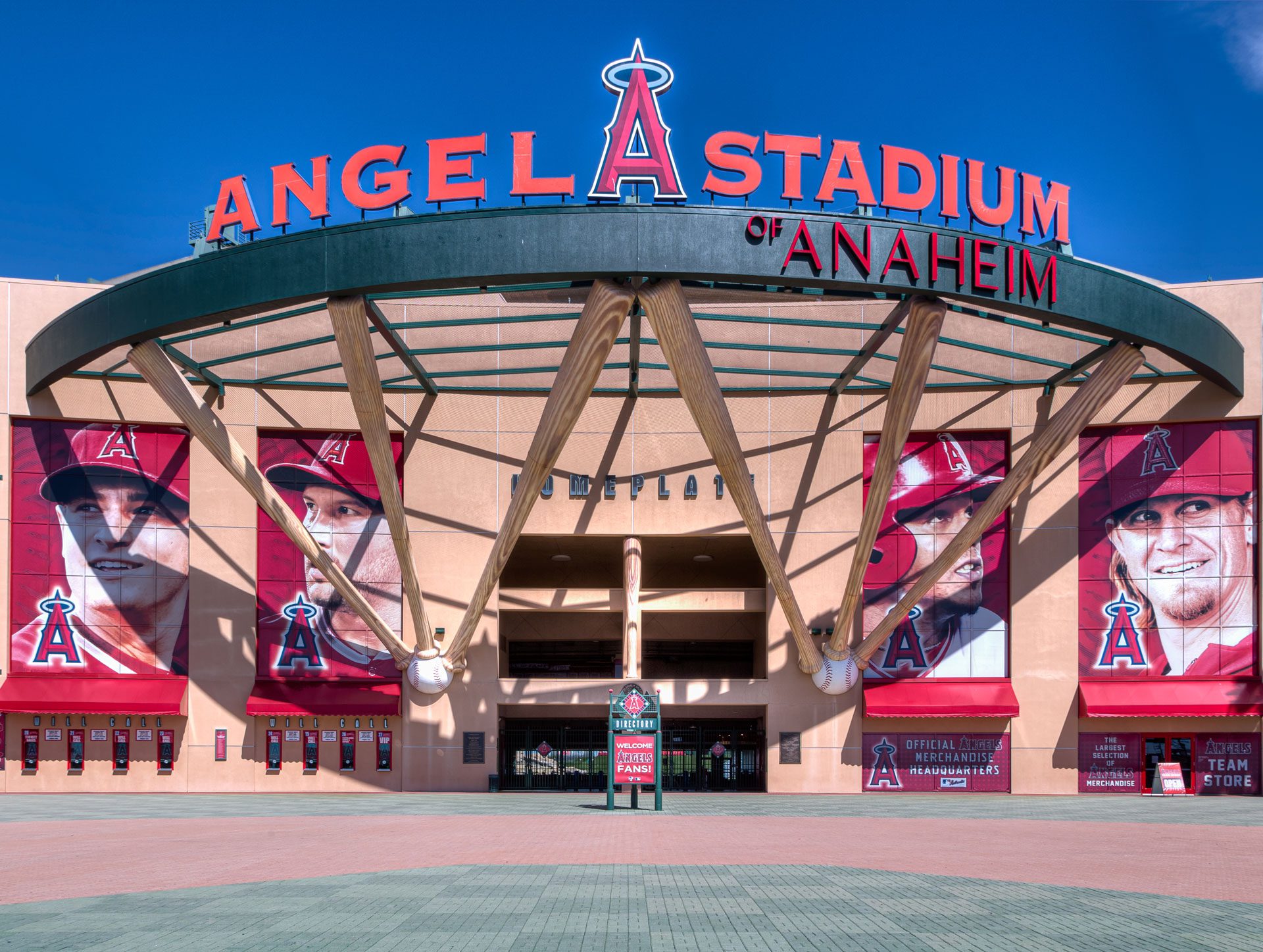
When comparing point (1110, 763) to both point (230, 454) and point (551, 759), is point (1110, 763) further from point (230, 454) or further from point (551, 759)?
point (230, 454)

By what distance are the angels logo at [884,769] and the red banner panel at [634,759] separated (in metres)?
10.9

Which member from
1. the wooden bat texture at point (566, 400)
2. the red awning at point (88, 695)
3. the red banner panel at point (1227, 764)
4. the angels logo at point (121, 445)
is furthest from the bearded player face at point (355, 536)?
the red banner panel at point (1227, 764)

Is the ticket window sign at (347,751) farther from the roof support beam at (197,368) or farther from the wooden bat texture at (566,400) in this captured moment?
the roof support beam at (197,368)

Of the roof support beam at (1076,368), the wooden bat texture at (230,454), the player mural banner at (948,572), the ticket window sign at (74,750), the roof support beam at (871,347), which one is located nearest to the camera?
the roof support beam at (871,347)

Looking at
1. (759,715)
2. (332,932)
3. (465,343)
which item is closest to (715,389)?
(465,343)

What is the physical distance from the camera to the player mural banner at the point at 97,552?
36188mm

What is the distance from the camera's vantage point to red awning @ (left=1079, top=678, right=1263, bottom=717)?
3528 centimetres

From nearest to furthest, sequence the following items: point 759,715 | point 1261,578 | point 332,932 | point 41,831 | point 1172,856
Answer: point 332,932 → point 1172,856 → point 41,831 → point 1261,578 → point 759,715

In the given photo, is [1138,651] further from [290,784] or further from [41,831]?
[41,831]

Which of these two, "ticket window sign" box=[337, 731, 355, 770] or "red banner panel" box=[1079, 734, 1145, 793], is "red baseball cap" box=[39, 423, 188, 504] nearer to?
"ticket window sign" box=[337, 731, 355, 770]

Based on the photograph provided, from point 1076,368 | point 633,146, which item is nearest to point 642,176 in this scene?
point 633,146

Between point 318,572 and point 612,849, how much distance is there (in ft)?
66.9

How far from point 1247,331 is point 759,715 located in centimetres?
1966

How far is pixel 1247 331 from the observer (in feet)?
119
